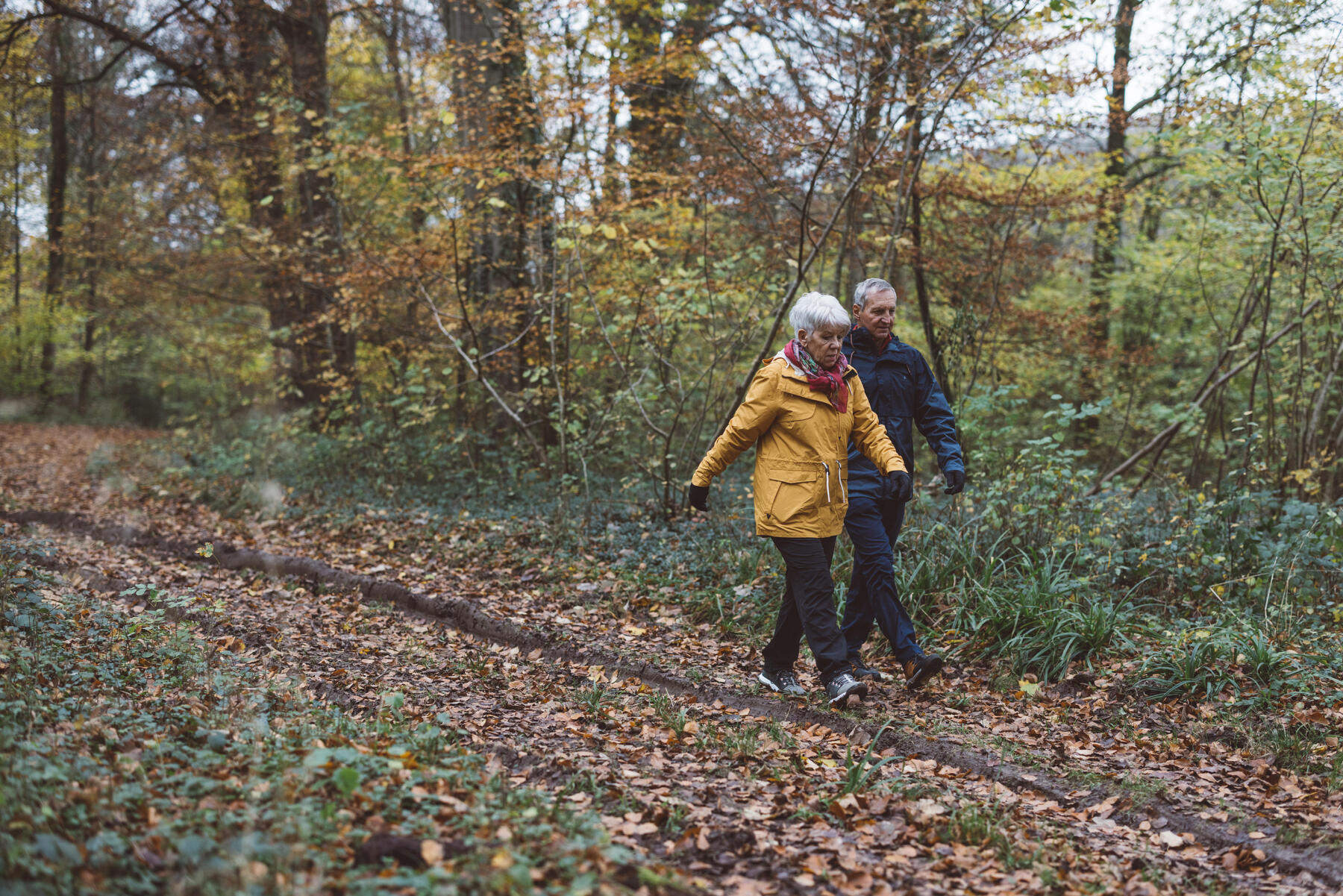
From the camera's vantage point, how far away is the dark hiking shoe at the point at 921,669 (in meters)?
4.94

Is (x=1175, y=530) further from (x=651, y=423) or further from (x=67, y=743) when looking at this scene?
(x=67, y=743)

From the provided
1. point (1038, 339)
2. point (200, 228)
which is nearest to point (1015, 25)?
point (1038, 339)

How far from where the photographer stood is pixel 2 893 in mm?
2082

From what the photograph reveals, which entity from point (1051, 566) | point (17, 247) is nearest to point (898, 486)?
point (1051, 566)

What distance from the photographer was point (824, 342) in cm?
446

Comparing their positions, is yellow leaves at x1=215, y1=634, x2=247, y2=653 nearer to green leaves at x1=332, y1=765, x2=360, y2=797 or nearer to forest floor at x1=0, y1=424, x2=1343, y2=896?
forest floor at x1=0, y1=424, x2=1343, y2=896

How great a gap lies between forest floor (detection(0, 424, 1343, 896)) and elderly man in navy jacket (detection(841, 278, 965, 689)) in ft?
1.06

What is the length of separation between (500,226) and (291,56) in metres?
6.49

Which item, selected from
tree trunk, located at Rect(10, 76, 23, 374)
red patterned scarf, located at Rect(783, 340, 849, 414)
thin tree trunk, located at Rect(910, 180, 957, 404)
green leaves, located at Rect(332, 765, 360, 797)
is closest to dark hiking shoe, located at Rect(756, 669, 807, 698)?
red patterned scarf, located at Rect(783, 340, 849, 414)

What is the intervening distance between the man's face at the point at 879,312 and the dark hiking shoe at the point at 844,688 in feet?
6.17

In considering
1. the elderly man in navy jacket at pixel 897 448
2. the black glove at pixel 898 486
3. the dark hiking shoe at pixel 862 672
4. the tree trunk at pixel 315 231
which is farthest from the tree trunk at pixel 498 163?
the dark hiking shoe at pixel 862 672

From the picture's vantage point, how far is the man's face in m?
4.93

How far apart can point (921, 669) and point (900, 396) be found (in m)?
1.53

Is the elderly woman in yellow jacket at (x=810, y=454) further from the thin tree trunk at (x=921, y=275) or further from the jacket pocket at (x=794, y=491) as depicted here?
the thin tree trunk at (x=921, y=275)
